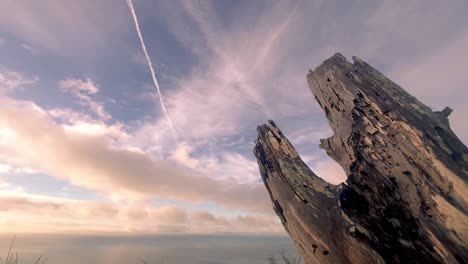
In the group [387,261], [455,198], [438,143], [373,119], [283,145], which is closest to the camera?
[387,261]

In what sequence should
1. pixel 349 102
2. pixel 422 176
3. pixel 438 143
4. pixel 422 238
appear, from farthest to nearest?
pixel 349 102
pixel 438 143
pixel 422 176
pixel 422 238

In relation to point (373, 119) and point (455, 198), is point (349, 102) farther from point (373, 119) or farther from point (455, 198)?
point (455, 198)

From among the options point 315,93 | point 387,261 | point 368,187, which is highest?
point 315,93

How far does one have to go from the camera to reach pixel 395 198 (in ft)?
20.8

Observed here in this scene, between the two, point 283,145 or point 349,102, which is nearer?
point 349,102

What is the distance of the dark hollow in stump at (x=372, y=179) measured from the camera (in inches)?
232

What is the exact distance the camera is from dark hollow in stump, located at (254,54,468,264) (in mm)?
5895

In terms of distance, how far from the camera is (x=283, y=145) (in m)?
10.2

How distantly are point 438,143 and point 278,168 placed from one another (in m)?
4.70

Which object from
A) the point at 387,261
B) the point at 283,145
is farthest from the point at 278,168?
the point at 387,261

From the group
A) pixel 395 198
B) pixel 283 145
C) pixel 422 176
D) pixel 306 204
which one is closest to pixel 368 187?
pixel 395 198

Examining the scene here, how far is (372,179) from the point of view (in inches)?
248

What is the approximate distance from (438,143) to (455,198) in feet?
5.92

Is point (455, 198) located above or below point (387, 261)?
above
